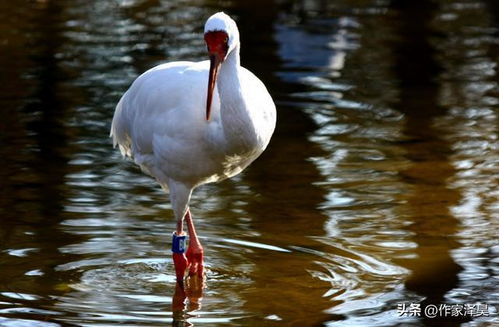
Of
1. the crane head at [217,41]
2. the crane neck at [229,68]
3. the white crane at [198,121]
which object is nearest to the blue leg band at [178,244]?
the white crane at [198,121]

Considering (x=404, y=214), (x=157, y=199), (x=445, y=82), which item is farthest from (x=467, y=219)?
(x=445, y=82)

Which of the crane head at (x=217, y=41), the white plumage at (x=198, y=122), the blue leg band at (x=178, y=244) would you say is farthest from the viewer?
the blue leg band at (x=178, y=244)

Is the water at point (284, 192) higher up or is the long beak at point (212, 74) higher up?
the long beak at point (212, 74)

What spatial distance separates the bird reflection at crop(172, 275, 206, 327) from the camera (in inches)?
264

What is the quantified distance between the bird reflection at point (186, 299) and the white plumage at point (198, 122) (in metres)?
0.43

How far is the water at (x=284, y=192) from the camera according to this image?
700 cm

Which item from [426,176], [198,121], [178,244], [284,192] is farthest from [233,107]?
[426,176]

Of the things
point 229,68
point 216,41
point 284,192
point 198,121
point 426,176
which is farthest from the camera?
point 426,176

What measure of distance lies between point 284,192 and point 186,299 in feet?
7.51

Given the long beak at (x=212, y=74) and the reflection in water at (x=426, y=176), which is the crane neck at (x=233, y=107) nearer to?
the long beak at (x=212, y=74)

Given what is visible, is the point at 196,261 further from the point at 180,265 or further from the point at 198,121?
the point at 198,121

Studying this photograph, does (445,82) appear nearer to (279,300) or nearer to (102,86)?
(102,86)

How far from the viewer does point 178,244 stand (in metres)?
7.46

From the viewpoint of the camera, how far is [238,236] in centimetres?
812
